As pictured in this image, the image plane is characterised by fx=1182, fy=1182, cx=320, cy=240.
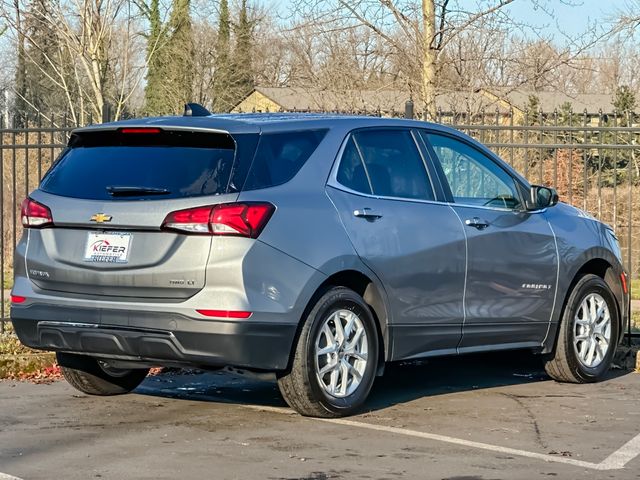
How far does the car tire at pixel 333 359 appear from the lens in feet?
20.9

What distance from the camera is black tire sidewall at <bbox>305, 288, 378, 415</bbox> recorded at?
6.38 m

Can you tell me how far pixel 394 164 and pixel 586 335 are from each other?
84.3 inches

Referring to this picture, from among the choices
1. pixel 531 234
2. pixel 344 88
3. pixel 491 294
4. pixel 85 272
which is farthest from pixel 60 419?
pixel 344 88

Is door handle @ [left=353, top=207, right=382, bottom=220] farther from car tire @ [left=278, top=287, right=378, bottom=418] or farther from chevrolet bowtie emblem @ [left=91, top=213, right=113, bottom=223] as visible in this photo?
chevrolet bowtie emblem @ [left=91, top=213, right=113, bottom=223]

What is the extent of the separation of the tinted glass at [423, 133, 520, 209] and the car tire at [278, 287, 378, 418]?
128 centimetres

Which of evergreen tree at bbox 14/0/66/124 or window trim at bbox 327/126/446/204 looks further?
evergreen tree at bbox 14/0/66/124

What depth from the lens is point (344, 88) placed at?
73.6 ft

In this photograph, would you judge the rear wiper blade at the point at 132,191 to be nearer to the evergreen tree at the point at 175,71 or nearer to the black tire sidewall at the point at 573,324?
the black tire sidewall at the point at 573,324

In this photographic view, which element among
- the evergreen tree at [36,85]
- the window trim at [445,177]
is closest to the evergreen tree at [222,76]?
the evergreen tree at [36,85]

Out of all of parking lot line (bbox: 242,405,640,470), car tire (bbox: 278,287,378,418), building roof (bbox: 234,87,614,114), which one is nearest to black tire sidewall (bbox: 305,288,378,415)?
car tire (bbox: 278,287,378,418)

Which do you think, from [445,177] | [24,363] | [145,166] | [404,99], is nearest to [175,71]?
[404,99]

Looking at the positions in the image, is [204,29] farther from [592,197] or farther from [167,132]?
[167,132]

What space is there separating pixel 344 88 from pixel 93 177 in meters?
16.1

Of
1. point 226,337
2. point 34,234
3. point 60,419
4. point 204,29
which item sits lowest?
point 60,419
